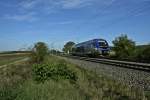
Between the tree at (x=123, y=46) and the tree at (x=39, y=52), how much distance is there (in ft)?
51.0

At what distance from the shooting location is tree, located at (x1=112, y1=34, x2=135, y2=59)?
5416cm

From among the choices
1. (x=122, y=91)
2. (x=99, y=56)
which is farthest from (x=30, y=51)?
(x=122, y=91)

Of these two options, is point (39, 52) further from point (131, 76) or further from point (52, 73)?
point (131, 76)

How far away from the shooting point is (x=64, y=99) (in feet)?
29.9

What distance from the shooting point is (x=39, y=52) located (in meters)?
53.5

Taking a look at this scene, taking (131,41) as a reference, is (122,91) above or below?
below

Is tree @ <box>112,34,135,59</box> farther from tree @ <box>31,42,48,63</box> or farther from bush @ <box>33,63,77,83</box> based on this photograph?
bush @ <box>33,63,77,83</box>

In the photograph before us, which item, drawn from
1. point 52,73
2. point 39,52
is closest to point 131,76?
point 52,73

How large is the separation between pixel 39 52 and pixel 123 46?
17825 mm

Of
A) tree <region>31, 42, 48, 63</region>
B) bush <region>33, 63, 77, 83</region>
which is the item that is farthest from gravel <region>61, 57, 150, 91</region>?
tree <region>31, 42, 48, 63</region>

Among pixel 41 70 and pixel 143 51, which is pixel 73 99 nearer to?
pixel 41 70

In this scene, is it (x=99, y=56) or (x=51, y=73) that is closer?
(x=51, y=73)

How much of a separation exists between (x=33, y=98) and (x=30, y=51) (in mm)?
44238

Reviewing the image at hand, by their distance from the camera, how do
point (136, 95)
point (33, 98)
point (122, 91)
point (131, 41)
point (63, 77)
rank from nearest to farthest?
point (33, 98) < point (136, 95) < point (122, 91) < point (63, 77) < point (131, 41)
